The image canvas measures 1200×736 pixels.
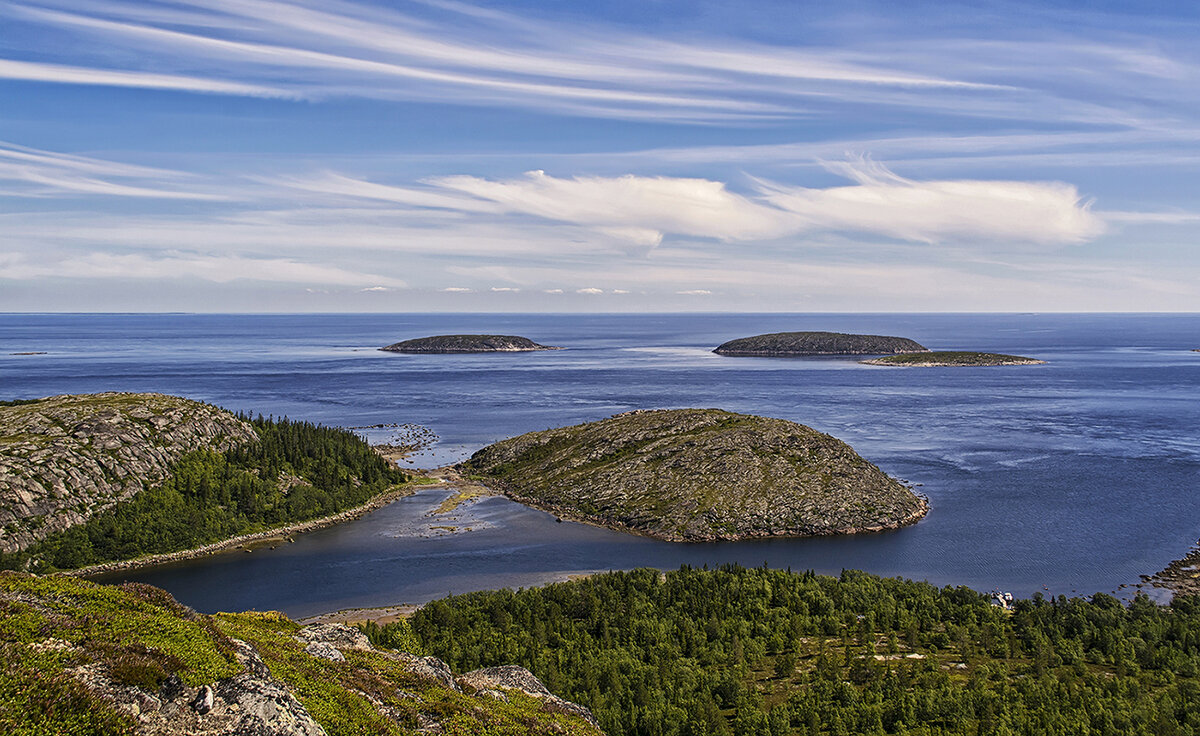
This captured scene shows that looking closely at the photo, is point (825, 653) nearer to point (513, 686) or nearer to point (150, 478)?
point (513, 686)

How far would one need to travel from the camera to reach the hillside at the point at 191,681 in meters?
17.1

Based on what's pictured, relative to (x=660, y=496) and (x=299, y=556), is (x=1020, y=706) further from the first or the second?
(x=299, y=556)

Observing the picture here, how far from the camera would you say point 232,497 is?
3263 inches

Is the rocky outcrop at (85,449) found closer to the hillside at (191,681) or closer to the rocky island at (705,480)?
the rocky island at (705,480)

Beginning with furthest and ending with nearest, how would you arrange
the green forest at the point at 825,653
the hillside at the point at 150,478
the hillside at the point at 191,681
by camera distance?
the hillside at the point at 150,478
the green forest at the point at 825,653
the hillside at the point at 191,681

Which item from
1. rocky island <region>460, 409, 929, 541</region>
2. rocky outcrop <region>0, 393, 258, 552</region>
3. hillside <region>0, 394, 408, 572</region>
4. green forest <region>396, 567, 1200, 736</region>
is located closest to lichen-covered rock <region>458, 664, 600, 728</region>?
green forest <region>396, 567, 1200, 736</region>

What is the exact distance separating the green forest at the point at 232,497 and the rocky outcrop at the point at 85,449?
1497mm

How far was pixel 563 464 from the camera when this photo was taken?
3996 inches

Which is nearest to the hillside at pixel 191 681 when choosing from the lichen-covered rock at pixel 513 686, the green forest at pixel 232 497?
Result: the lichen-covered rock at pixel 513 686

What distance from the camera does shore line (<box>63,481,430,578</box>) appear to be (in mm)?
68188

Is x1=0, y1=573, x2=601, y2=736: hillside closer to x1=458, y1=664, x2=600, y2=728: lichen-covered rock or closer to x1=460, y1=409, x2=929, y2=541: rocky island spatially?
x1=458, y1=664, x2=600, y2=728: lichen-covered rock

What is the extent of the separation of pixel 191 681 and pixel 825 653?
1541 inches

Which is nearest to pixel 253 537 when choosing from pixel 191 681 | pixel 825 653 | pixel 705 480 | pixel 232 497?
pixel 232 497

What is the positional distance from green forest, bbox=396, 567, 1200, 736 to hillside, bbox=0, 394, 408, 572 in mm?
36661
